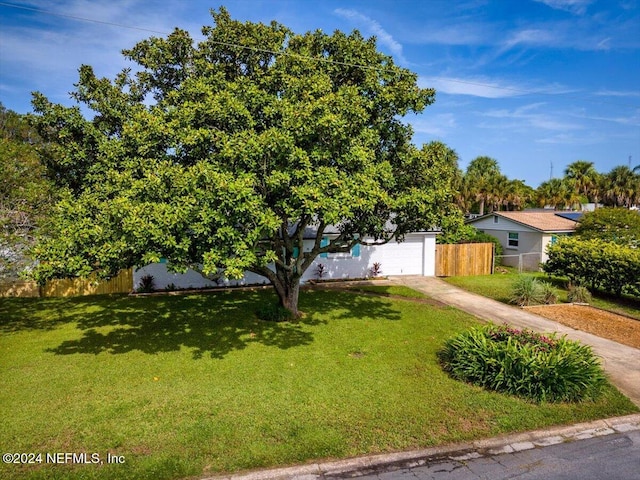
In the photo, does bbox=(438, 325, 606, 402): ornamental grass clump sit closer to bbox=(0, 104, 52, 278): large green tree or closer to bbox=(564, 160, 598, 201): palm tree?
bbox=(0, 104, 52, 278): large green tree

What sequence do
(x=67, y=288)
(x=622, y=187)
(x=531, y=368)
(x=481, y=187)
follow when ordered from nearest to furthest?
(x=531, y=368), (x=67, y=288), (x=481, y=187), (x=622, y=187)

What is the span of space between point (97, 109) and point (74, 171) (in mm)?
2186

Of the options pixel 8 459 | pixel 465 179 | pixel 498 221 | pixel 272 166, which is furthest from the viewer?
pixel 465 179

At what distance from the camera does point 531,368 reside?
768 cm

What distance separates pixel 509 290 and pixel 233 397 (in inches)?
583

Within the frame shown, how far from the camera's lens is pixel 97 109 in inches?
456

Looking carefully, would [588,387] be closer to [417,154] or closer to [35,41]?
[417,154]

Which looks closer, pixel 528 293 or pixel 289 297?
pixel 289 297

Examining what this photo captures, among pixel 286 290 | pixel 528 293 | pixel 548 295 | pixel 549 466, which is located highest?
pixel 286 290

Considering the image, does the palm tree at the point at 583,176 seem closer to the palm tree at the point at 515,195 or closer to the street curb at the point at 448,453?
the palm tree at the point at 515,195

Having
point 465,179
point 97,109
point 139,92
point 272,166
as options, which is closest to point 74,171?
point 97,109

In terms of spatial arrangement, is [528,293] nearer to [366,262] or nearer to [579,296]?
[579,296]

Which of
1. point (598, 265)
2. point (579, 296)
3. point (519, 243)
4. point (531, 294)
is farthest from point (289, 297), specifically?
point (519, 243)

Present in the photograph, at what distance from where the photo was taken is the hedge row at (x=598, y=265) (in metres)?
15.6
